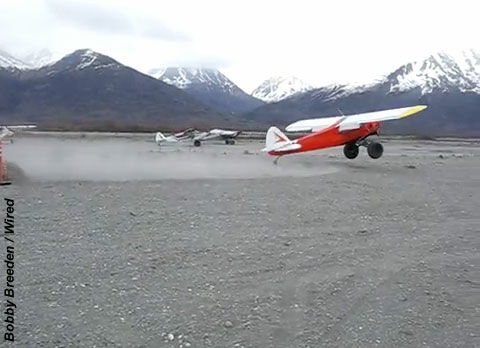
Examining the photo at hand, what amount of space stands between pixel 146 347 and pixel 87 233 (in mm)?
3441

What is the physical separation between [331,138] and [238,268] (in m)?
15.6

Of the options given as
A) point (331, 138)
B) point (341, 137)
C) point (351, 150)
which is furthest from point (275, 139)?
point (351, 150)

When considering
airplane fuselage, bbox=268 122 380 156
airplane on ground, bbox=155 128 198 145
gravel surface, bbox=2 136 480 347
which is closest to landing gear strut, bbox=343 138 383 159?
airplane fuselage, bbox=268 122 380 156

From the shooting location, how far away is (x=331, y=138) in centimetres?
2125

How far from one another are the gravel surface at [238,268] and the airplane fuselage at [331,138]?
29.7 feet

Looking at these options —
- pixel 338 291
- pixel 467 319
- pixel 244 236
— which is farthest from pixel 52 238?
pixel 467 319

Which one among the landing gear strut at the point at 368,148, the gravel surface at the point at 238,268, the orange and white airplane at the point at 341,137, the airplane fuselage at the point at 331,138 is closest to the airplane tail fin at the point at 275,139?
the orange and white airplane at the point at 341,137

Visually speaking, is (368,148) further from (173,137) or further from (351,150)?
(173,137)

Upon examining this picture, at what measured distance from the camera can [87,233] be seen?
7.44m

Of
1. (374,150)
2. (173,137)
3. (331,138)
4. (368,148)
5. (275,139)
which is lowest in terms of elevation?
(374,150)

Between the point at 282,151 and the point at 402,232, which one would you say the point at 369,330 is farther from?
the point at 282,151

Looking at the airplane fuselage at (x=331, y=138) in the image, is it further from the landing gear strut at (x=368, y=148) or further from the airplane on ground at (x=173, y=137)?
the airplane on ground at (x=173, y=137)

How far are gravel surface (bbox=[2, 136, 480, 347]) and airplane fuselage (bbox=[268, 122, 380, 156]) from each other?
356 inches

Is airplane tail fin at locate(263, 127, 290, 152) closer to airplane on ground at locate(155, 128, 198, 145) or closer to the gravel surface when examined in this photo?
the gravel surface
